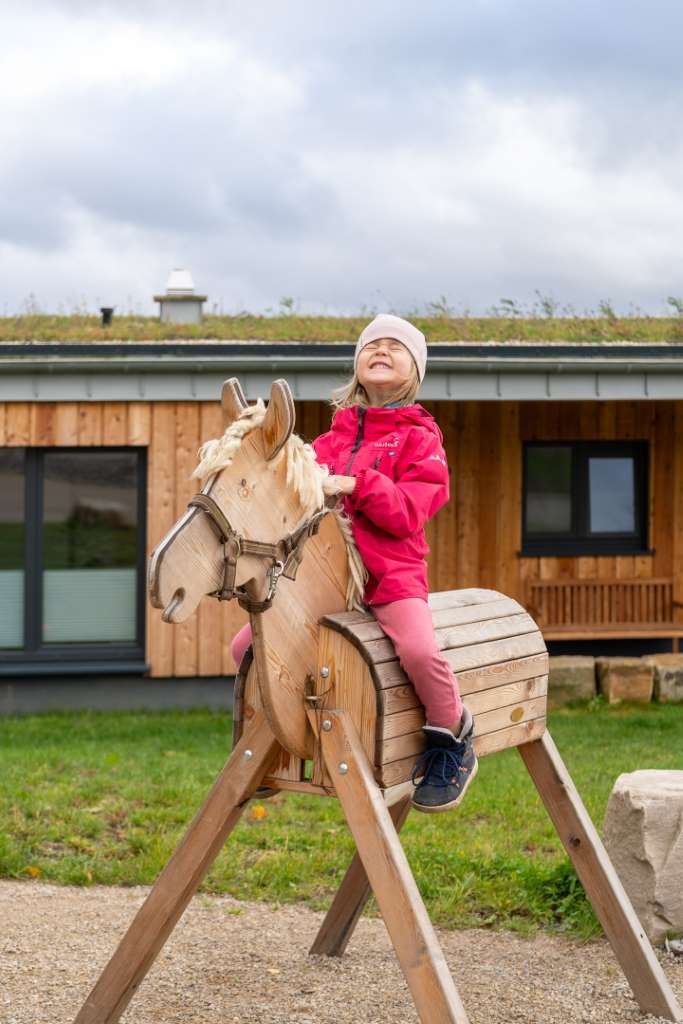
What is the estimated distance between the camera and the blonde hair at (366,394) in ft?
12.8

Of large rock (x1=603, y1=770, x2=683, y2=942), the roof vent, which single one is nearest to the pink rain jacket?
large rock (x1=603, y1=770, x2=683, y2=942)

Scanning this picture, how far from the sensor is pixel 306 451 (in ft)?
11.4

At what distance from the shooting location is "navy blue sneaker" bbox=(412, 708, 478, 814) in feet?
12.3

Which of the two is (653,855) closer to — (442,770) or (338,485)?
(442,770)

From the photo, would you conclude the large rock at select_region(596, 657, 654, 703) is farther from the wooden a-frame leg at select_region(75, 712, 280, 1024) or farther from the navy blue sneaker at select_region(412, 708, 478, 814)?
the wooden a-frame leg at select_region(75, 712, 280, 1024)

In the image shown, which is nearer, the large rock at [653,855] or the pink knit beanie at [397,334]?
the pink knit beanie at [397,334]

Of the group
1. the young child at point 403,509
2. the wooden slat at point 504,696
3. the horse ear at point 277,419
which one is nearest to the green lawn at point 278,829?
the wooden slat at point 504,696

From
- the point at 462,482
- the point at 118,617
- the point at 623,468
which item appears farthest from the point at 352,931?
the point at 623,468

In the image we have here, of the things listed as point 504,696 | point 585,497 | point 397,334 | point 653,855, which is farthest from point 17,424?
point 397,334

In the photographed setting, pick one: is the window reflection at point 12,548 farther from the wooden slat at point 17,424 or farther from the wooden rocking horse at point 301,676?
the wooden rocking horse at point 301,676

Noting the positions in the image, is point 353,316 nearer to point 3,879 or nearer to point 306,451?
point 3,879

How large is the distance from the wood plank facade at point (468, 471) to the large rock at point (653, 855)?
19.1 ft

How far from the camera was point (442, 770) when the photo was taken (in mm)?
3785

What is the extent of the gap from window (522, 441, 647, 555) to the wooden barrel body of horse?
8223 millimetres
